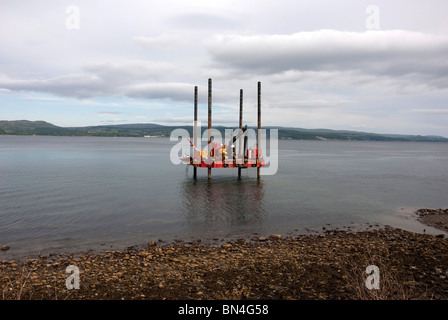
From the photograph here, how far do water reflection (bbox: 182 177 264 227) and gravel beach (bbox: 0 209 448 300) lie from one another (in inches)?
196

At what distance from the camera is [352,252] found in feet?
43.4

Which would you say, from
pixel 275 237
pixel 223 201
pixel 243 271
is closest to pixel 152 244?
pixel 243 271

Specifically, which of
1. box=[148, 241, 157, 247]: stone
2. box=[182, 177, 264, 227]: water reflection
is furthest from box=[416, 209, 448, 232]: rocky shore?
box=[148, 241, 157, 247]: stone

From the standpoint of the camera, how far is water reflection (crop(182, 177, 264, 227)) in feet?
66.6

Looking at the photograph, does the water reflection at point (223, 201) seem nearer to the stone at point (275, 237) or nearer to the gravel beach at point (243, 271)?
the stone at point (275, 237)

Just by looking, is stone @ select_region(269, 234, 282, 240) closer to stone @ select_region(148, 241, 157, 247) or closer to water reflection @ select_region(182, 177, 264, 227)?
water reflection @ select_region(182, 177, 264, 227)

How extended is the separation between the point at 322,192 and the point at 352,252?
18490mm

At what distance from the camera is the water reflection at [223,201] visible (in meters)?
20.3

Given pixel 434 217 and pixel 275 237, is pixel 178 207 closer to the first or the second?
pixel 275 237
